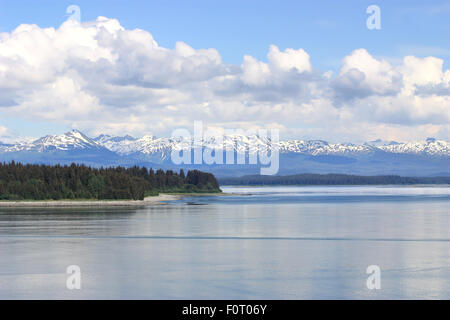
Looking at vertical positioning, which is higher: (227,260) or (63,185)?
(63,185)

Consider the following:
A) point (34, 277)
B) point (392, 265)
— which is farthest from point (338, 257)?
point (34, 277)

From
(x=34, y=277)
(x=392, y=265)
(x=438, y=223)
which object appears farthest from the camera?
(x=438, y=223)

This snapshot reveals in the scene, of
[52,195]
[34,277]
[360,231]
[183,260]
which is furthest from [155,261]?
[52,195]

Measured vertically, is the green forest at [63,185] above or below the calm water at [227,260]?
above

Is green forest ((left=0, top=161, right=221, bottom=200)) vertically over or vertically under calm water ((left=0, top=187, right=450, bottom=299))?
over

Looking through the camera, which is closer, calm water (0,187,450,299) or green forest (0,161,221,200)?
calm water (0,187,450,299)

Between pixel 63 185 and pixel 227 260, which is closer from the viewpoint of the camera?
pixel 227 260

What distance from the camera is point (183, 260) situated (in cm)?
4197

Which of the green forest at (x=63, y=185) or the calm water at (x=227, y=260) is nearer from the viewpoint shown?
the calm water at (x=227, y=260)
